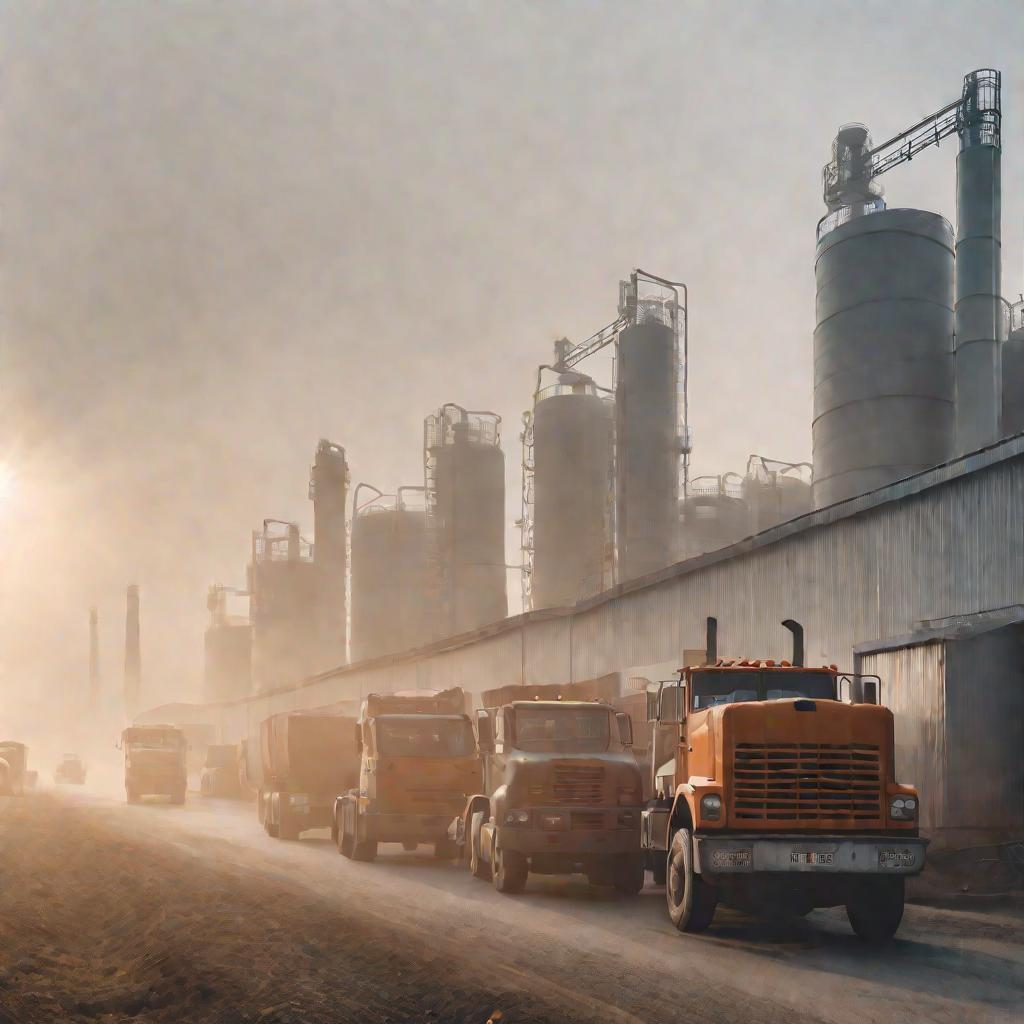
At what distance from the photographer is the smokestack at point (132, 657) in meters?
119

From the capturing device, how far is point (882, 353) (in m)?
36.8

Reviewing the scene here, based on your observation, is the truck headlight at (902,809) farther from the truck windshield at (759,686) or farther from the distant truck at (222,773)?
the distant truck at (222,773)

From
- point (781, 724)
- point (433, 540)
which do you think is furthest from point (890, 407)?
point (433, 540)

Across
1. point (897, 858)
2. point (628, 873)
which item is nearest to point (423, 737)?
point (628, 873)

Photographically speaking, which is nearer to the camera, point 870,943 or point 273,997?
point 273,997

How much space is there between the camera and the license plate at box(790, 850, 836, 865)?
1306 centimetres

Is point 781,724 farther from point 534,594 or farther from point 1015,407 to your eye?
point 534,594

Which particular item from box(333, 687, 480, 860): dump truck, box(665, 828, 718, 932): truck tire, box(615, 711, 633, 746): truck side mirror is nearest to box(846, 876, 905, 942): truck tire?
box(665, 828, 718, 932): truck tire

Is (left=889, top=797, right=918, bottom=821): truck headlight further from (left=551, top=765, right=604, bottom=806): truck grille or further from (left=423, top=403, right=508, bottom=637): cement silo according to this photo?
(left=423, top=403, right=508, bottom=637): cement silo

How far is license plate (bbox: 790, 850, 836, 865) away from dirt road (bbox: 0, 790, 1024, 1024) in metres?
0.93

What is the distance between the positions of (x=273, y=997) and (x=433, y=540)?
175 ft

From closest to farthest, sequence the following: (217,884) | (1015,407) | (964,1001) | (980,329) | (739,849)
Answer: (964,1001) → (739,849) → (217,884) → (980,329) → (1015,407)

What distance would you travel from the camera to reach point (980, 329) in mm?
36062

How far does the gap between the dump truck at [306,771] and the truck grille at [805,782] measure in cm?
1926
